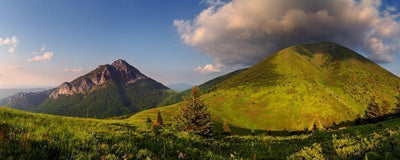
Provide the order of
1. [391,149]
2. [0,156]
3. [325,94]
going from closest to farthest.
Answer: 1. [0,156]
2. [391,149]
3. [325,94]

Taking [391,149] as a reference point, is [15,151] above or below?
above

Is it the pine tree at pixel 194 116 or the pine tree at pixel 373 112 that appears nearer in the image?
the pine tree at pixel 194 116

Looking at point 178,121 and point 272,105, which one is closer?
point 178,121

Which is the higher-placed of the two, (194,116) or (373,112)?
(194,116)

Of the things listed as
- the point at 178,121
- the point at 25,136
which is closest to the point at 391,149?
the point at 25,136

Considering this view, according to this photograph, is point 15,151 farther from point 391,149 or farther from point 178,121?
point 178,121

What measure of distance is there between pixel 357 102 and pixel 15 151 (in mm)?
247716

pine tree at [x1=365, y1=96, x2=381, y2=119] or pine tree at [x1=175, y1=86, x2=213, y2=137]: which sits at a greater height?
pine tree at [x1=175, y1=86, x2=213, y2=137]

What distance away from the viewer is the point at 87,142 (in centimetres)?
549

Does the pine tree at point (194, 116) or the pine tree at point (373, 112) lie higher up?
the pine tree at point (194, 116)

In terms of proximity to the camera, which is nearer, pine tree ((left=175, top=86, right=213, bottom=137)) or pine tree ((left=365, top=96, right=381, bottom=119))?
pine tree ((left=175, top=86, right=213, bottom=137))

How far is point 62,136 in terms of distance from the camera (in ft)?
17.8

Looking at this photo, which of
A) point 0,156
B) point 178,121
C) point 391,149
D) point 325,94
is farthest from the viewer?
point 325,94

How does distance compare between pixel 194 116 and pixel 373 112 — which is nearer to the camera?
pixel 194 116
